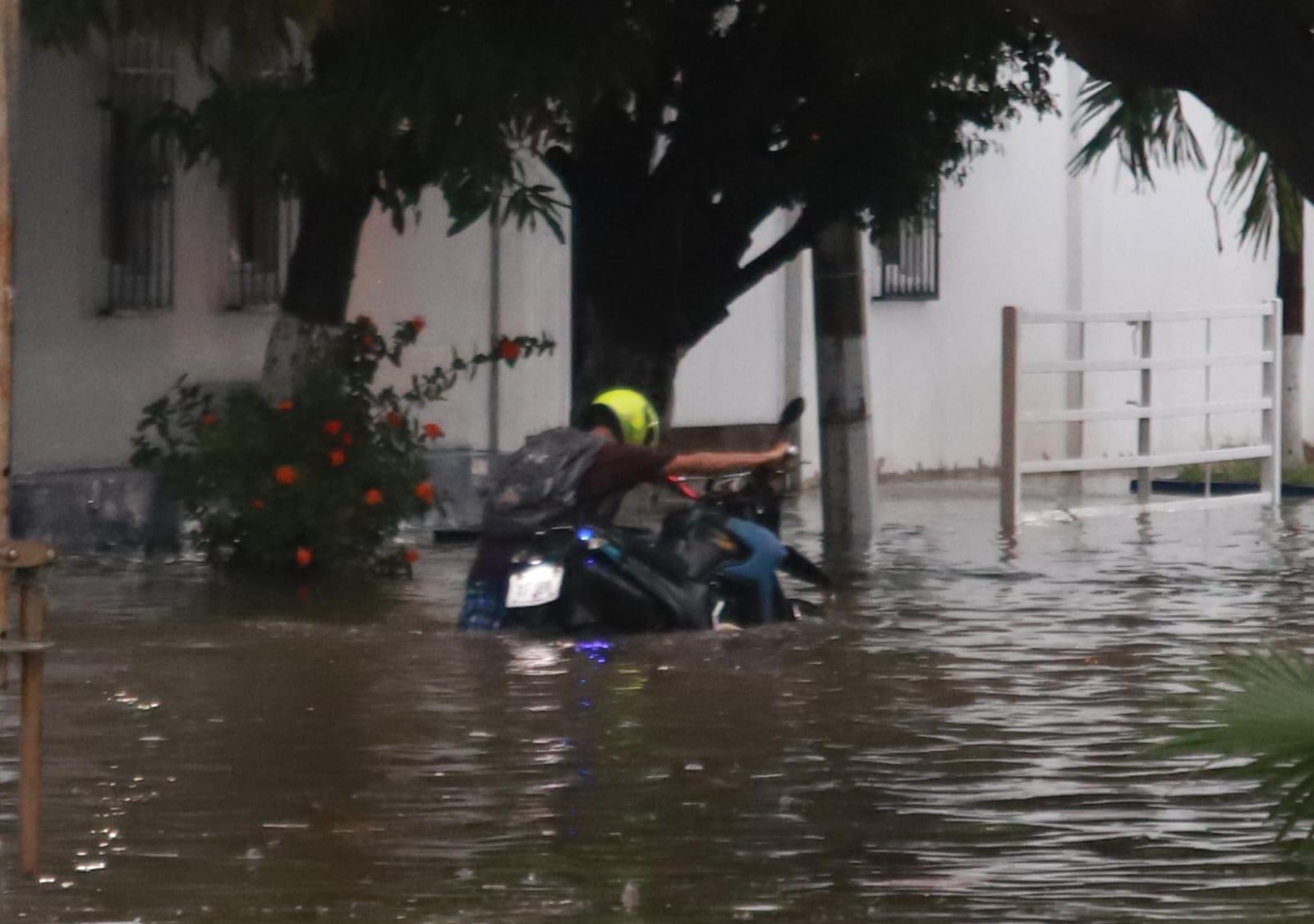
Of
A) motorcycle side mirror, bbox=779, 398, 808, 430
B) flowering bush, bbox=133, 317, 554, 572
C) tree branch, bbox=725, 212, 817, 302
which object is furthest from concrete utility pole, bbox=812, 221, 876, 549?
motorcycle side mirror, bbox=779, 398, 808, 430

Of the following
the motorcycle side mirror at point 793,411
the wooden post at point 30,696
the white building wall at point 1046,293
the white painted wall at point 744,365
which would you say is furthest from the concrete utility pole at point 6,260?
the white building wall at point 1046,293

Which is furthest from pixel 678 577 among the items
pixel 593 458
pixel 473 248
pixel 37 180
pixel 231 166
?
pixel 473 248

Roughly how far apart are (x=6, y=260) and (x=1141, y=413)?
12.2 metres

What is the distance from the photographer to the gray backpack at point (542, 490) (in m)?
10.6

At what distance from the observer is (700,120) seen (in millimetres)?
14312

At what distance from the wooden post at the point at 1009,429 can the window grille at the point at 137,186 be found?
16.2ft

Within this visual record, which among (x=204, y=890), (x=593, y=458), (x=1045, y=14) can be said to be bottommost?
(x=204, y=890)

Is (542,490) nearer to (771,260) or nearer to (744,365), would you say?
(771,260)

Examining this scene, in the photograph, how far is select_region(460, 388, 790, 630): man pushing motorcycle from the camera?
34.8 ft

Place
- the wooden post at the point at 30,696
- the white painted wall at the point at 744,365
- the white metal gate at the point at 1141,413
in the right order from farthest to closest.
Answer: the white painted wall at the point at 744,365 < the white metal gate at the point at 1141,413 < the wooden post at the point at 30,696

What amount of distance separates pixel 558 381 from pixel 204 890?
12118mm

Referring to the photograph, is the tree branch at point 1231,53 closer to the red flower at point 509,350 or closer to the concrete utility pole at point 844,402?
the red flower at point 509,350

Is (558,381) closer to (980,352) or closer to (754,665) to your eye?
(980,352)

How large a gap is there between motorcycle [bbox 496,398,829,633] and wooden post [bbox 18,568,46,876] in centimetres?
437
